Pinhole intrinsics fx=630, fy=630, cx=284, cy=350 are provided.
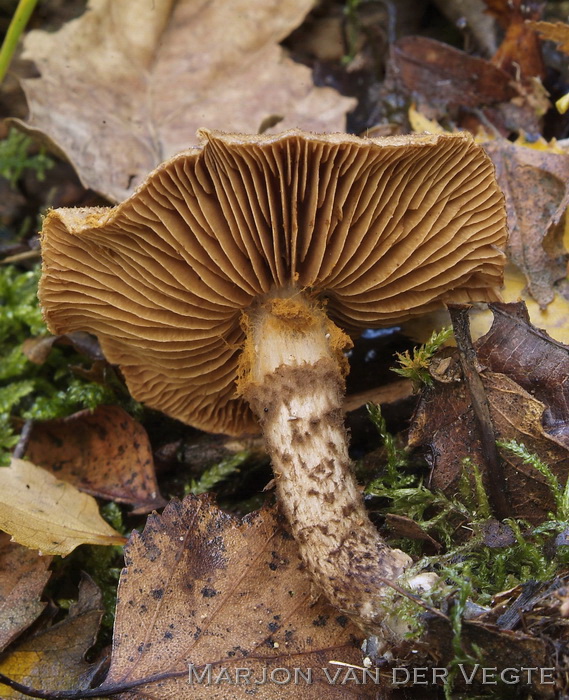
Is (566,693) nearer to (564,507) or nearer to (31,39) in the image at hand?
(564,507)

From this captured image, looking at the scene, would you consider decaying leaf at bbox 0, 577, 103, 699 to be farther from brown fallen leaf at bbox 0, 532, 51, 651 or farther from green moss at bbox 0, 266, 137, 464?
green moss at bbox 0, 266, 137, 464

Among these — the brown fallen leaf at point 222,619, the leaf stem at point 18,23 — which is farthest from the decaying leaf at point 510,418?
the leaf stem at point 18,23

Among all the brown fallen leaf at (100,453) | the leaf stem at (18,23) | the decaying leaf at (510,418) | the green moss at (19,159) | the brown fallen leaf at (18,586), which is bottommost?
the brown fallen leaf at (100,453)

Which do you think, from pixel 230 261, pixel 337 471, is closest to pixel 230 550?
pixel 337 471

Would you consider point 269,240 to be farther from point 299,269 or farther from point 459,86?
point 459,86

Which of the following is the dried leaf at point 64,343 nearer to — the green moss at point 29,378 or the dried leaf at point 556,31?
the green moss at point 29,378
